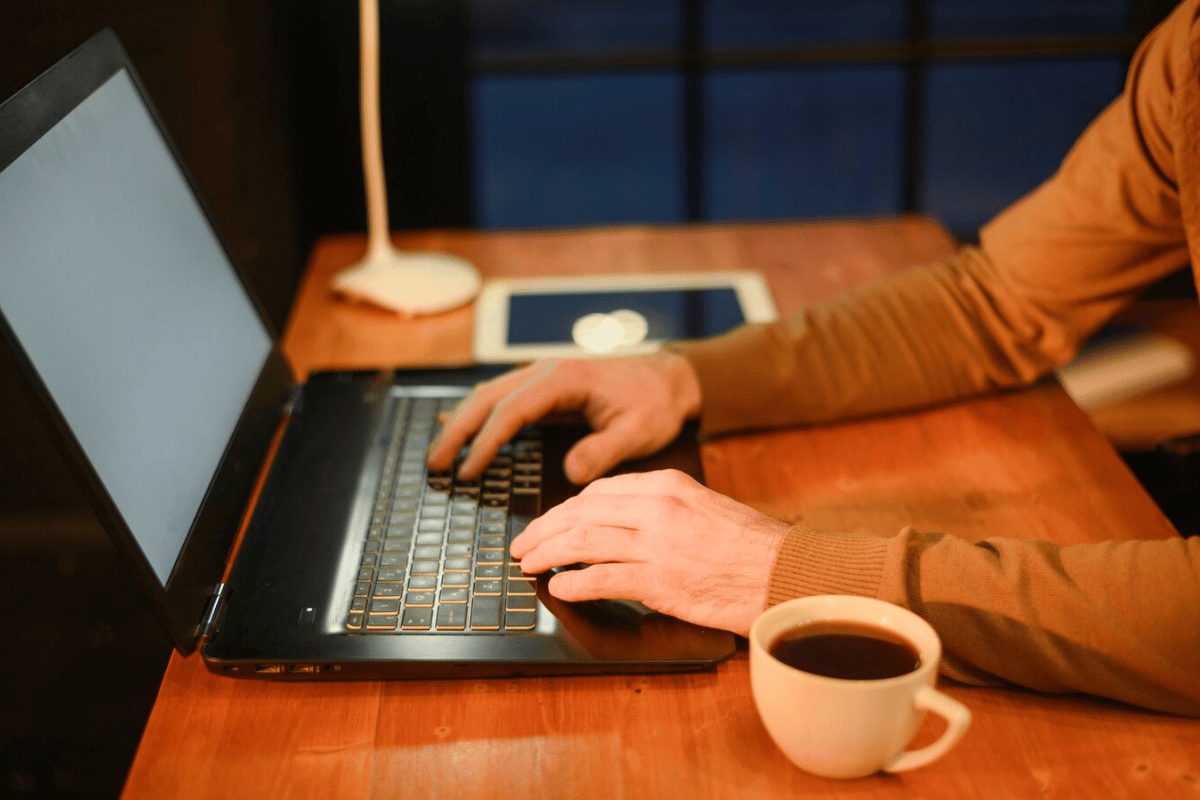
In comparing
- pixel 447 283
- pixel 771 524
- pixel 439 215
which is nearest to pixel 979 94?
pixel 439 215

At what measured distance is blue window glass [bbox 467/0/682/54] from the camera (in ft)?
26.1

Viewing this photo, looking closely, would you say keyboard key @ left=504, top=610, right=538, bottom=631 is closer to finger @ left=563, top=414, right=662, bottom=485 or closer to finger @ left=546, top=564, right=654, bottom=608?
finger @ left=546, top=564, right=654, bottom=608

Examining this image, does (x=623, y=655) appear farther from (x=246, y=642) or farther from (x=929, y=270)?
(x=929, y=270)

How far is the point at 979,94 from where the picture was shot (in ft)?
20.0

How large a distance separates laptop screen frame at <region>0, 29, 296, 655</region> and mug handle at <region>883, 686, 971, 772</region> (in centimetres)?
45

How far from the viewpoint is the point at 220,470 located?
85 centimetres

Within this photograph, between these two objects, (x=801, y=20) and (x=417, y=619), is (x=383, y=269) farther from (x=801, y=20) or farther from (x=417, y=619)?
(x=801, y=20)

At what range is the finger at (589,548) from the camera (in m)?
0.74

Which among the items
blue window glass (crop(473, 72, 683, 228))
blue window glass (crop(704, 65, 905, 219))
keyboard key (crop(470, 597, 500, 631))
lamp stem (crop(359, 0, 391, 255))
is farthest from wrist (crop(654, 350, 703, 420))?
blue window glass (crop(473, 72, 683, 228))

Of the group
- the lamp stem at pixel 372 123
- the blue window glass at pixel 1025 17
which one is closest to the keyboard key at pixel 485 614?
the lamp stem at pixel 372 123

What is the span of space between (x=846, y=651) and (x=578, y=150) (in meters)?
5.40

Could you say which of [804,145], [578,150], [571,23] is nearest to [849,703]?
[804,145]

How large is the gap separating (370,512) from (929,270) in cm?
61

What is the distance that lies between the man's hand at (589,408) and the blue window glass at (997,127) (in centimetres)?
162
